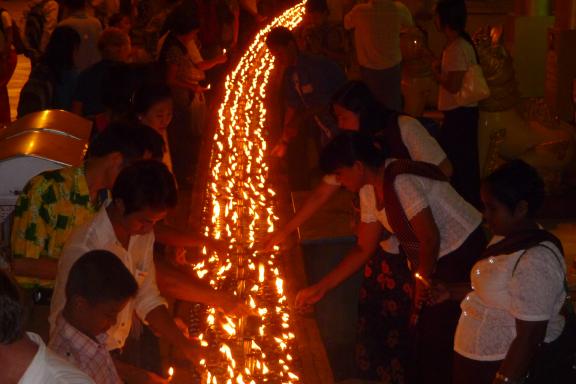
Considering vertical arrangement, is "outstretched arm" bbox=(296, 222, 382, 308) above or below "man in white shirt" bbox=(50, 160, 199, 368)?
below

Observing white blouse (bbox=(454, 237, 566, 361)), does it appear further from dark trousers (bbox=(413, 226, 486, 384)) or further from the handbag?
the handbag

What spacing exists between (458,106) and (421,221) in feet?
14.5

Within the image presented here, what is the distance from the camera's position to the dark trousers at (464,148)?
936cm

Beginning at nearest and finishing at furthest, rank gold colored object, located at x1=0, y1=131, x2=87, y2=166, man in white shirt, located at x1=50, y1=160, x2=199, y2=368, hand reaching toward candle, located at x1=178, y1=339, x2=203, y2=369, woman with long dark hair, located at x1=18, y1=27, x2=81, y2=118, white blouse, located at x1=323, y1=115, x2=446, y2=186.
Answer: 1. man in white shirt, located at x1=50, y1=160, x2=199, y2=368
2. hand reaching toward candle, located at x1=178, y1=339, x2=203, y2=369
3. gold colored object, located at x1=0, y1=131, x2=87, y2=166
4. white blouse, located at x1=323, y1=115, x2=446, y2=186
5. woman with long dark hair, located at x1=18, y1=27, x2=81, y2=118

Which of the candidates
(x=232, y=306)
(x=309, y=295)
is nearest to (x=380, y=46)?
(x=309, y=295)

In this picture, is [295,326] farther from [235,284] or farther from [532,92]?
[532,92]

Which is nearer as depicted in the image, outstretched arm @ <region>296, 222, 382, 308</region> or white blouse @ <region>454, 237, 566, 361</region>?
white blouse @ <region>454, 237, 566, 361</region>

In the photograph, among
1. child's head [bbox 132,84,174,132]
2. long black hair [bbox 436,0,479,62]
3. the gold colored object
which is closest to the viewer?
the gold colored object

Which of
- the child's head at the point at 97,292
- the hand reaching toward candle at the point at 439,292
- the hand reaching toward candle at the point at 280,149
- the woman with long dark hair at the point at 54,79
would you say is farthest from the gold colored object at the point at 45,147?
the hand reaching toward candle at the point at 280,149

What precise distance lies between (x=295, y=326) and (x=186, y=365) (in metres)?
0.57

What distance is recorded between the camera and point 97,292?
11.2 ft

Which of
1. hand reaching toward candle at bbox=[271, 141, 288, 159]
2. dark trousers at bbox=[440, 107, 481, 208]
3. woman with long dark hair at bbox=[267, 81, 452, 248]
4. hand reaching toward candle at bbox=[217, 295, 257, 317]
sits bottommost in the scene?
dark trousers at bbox=[440, 107, 481, 208]

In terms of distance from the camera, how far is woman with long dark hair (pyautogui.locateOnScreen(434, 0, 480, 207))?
9125mm

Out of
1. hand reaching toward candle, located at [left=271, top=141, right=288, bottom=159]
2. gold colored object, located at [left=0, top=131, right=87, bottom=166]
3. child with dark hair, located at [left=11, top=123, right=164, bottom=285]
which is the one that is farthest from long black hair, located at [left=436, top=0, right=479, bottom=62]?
child with dark hair, located at [left=11, top=123, right=164, bottom=285]
